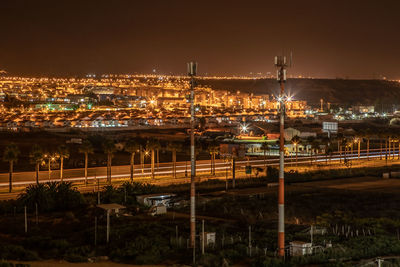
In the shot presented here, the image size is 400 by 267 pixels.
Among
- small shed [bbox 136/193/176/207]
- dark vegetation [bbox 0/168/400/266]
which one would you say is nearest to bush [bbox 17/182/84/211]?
dark vegetation [bbox 0/168/400/266]

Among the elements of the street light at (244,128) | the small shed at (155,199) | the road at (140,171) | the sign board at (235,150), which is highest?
the street light at (244,128)

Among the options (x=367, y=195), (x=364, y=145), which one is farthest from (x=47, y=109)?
(x=367, y=195)

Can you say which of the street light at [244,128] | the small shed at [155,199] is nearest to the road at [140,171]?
the small shed at [155,199]

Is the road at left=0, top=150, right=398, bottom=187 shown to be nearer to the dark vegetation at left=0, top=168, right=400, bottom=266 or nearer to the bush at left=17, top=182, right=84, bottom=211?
the dark vegetation at left=0, top=168, right=400, bottom=266

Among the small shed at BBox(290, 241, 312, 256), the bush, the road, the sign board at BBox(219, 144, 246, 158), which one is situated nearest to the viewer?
the small shed at BBox(290, 241, 312, 256)

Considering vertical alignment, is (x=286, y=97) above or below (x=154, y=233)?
above

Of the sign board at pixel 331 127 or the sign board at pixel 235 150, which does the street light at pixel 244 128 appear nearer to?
the sign board at pixel 331 127

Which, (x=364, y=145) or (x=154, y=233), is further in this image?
(x=364, y=145)

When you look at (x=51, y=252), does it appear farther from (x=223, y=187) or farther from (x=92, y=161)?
(x=92, y=161)
